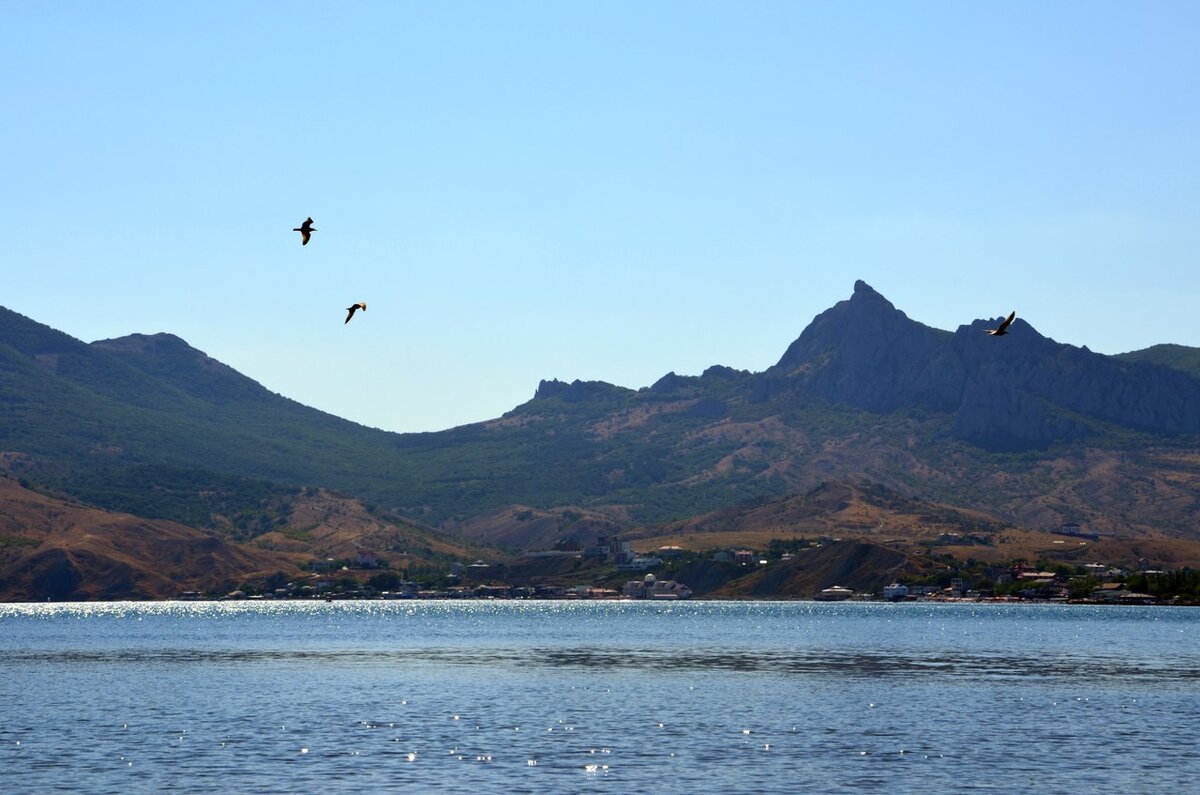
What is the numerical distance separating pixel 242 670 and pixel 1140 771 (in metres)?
86.4

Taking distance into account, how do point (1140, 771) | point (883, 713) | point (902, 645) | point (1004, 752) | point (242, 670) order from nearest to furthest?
Result: point (1140, 771) → point (1004, 752) → point (883, 713) → point (242, 670) → point (902, 645)

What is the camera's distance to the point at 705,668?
5202 inches

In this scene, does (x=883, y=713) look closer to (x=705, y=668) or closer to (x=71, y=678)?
(x=705, y=668)

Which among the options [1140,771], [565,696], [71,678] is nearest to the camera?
[1140,771]

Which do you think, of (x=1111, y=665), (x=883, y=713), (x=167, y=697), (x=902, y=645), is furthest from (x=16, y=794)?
(x=902, y=645)

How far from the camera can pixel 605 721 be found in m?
89.1

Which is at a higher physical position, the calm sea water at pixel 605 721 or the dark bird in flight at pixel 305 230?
the dark bird in flight at pixel 305 230

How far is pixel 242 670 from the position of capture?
438ft

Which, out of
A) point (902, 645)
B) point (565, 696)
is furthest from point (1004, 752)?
point (902, 645)

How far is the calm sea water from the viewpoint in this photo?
2628 inches

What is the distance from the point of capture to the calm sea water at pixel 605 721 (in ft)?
219

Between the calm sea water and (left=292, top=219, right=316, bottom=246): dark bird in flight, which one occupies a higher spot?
(left=292, top=219, right=316, bottom=246): dark bird in flight

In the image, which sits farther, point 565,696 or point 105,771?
point 565,696

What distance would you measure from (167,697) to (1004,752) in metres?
59.8
